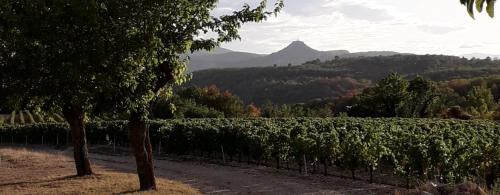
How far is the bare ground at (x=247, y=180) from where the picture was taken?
837 inches

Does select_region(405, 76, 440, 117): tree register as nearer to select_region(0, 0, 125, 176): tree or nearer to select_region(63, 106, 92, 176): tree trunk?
select_region(63, 106, 92, 176): tree trunk

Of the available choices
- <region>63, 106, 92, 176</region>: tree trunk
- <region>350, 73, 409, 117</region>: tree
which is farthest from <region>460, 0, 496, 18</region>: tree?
<region>350, 73, 409, 117</region>: tree

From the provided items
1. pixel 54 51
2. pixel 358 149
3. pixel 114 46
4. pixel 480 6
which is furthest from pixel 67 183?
pixel 480 6

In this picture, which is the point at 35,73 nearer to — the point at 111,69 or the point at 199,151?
the point at 111,69

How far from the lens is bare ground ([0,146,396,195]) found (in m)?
21.3

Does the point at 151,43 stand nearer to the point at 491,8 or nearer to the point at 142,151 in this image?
the point at 142,151

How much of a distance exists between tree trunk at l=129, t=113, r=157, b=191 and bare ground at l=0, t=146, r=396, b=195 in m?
3.21

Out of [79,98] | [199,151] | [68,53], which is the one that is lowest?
[199,151]

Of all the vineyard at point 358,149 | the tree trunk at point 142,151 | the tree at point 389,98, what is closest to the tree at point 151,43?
the tree trunk at point 142,151

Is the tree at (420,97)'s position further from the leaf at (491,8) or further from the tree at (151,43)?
the leaf at (491,8)

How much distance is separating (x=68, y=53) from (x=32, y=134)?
5561 centimetres

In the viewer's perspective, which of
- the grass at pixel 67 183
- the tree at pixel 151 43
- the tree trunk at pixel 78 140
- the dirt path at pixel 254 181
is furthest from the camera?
the tree trunk at pixel 78 140

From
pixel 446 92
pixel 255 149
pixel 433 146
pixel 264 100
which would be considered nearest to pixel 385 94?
pixel 446 92

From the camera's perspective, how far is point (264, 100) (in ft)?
574
